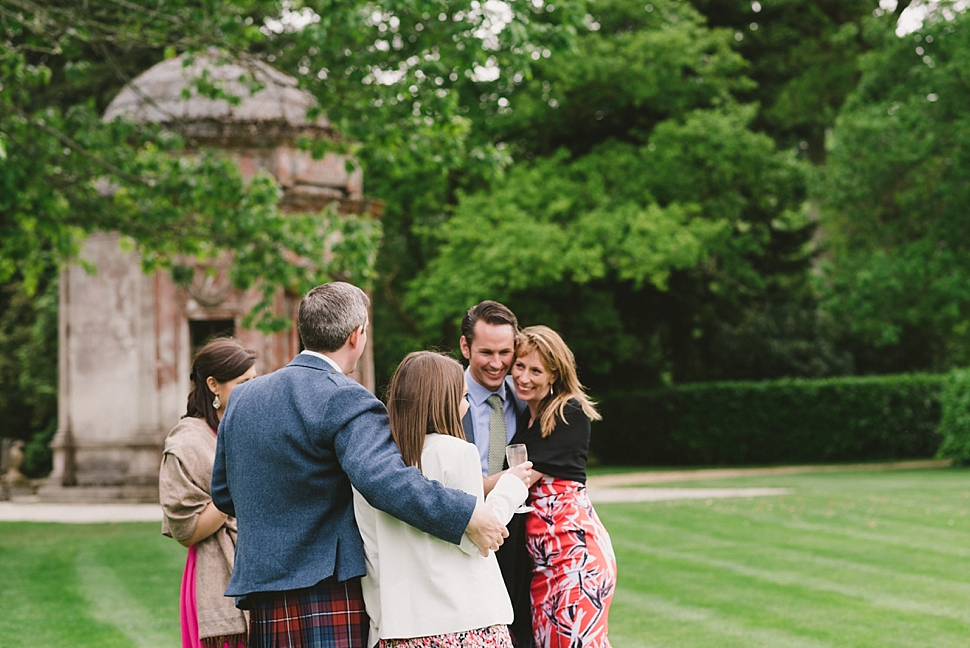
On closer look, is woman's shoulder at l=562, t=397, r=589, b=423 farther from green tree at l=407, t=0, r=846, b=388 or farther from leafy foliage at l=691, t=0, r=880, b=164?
leafy foliage at l=691, t=0, r=880, b=164

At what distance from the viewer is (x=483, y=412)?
493 cm

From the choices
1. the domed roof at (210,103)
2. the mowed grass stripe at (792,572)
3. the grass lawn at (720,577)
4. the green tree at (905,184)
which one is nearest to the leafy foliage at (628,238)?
the green tree at (905,184)

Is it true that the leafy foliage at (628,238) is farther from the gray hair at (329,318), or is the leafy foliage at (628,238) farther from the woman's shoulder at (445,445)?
the woman's shoulder at (445,445)

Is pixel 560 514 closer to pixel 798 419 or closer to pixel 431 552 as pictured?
pixel 431 552

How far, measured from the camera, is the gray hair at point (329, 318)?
383cm

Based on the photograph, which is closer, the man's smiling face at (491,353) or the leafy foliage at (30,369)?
Result: the man's smiling face at (491,353)

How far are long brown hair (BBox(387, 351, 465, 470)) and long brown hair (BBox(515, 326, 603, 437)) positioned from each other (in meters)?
1.12

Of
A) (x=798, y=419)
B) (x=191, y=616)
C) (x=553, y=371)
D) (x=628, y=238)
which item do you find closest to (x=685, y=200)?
(x=628, y=238)

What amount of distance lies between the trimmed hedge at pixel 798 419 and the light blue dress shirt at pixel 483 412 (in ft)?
81.3

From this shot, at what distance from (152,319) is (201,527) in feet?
51.7

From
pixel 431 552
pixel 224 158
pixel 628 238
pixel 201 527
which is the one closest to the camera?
pixel 431 552

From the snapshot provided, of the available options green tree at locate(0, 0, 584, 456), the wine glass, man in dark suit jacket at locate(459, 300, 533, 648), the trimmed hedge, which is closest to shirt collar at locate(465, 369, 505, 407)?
man in dark suit jacket at locate(459, 300, 533, 648)

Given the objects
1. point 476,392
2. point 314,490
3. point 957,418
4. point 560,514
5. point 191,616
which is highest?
point 476,392

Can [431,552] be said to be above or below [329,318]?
below
